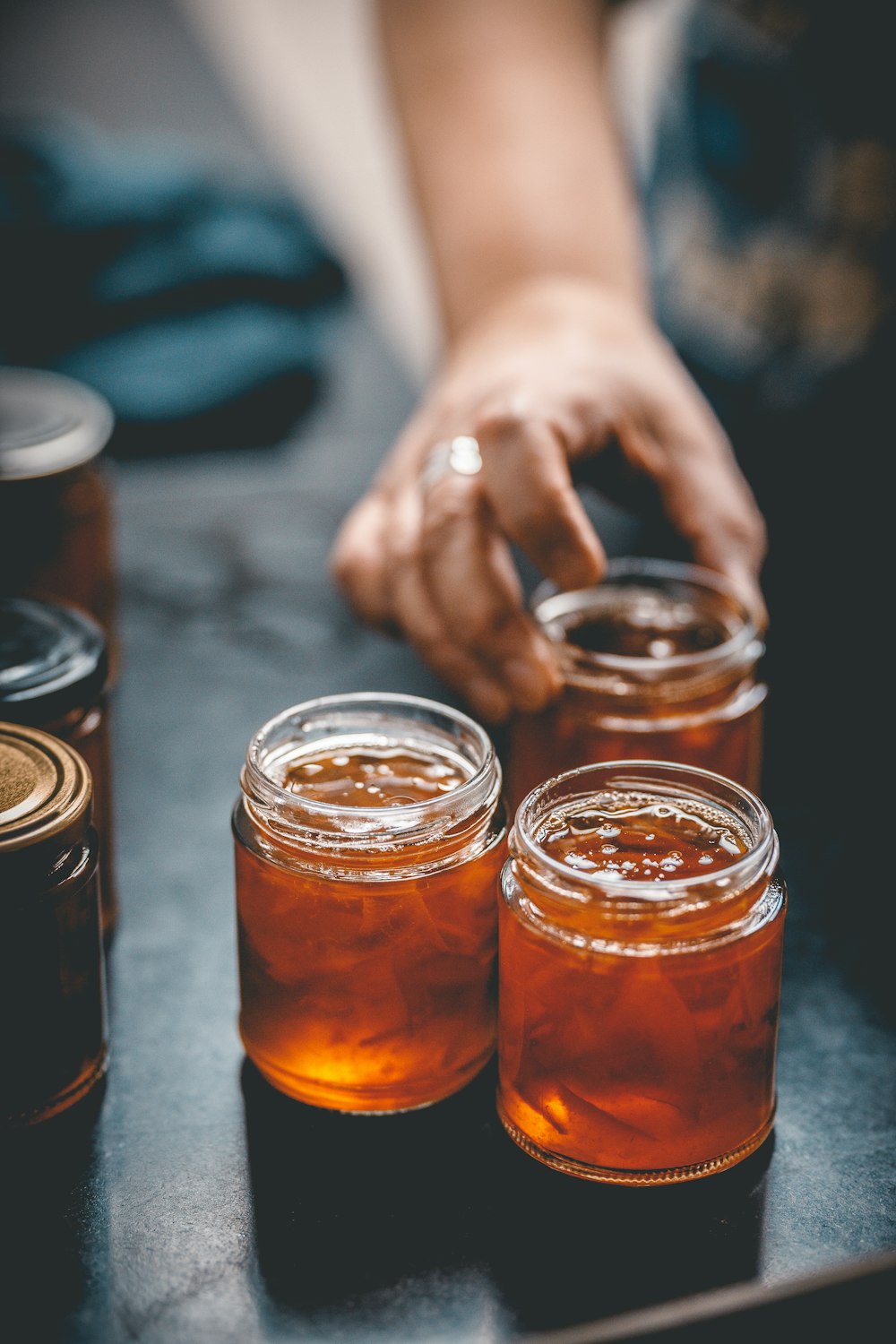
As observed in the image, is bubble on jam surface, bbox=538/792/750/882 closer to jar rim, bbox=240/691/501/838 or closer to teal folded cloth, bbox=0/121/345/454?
jar rim, bbox=240/691/501/838

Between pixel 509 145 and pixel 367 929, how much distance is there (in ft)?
4.15

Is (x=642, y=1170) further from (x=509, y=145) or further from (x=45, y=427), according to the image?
(x=509, y=145)

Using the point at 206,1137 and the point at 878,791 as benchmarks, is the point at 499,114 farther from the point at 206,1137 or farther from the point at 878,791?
the point at 206,1137

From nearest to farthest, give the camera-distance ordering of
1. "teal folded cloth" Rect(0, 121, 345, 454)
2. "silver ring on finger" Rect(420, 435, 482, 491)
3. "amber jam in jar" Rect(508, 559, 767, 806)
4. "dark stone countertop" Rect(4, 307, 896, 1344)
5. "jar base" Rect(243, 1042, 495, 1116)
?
"dark stone countertop" Rect(4, 307, 896, 1344) < "jar base" Rect(243, 1042, 495, 1116) < "amber jam in jar" Rect(508, 559, 767, 806) < "silver ring on finger" Rect(420, 435, 482, 491) < "teal folded cloth" Rect(0, 121, 345, 454)

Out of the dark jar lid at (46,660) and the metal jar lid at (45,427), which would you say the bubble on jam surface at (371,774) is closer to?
the dark jar lid at (46,660)

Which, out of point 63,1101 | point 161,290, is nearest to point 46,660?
point 63,1101

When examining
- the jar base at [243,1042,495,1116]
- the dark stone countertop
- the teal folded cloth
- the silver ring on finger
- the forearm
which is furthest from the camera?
the teal folded cloth

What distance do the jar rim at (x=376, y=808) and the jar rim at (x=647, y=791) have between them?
0.03m

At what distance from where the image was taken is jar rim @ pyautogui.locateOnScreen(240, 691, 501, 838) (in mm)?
780

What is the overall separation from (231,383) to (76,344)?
33 cm

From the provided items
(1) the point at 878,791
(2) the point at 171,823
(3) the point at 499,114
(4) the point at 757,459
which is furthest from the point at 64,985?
(3) the point at 499,114

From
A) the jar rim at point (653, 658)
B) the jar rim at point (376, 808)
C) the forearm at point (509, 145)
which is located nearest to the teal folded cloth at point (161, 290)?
the forearm at point (509, 145)

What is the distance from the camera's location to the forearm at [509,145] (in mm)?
1677

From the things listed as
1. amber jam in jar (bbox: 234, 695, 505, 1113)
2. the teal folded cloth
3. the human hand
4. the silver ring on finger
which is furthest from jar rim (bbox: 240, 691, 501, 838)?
the teal folded cloth
